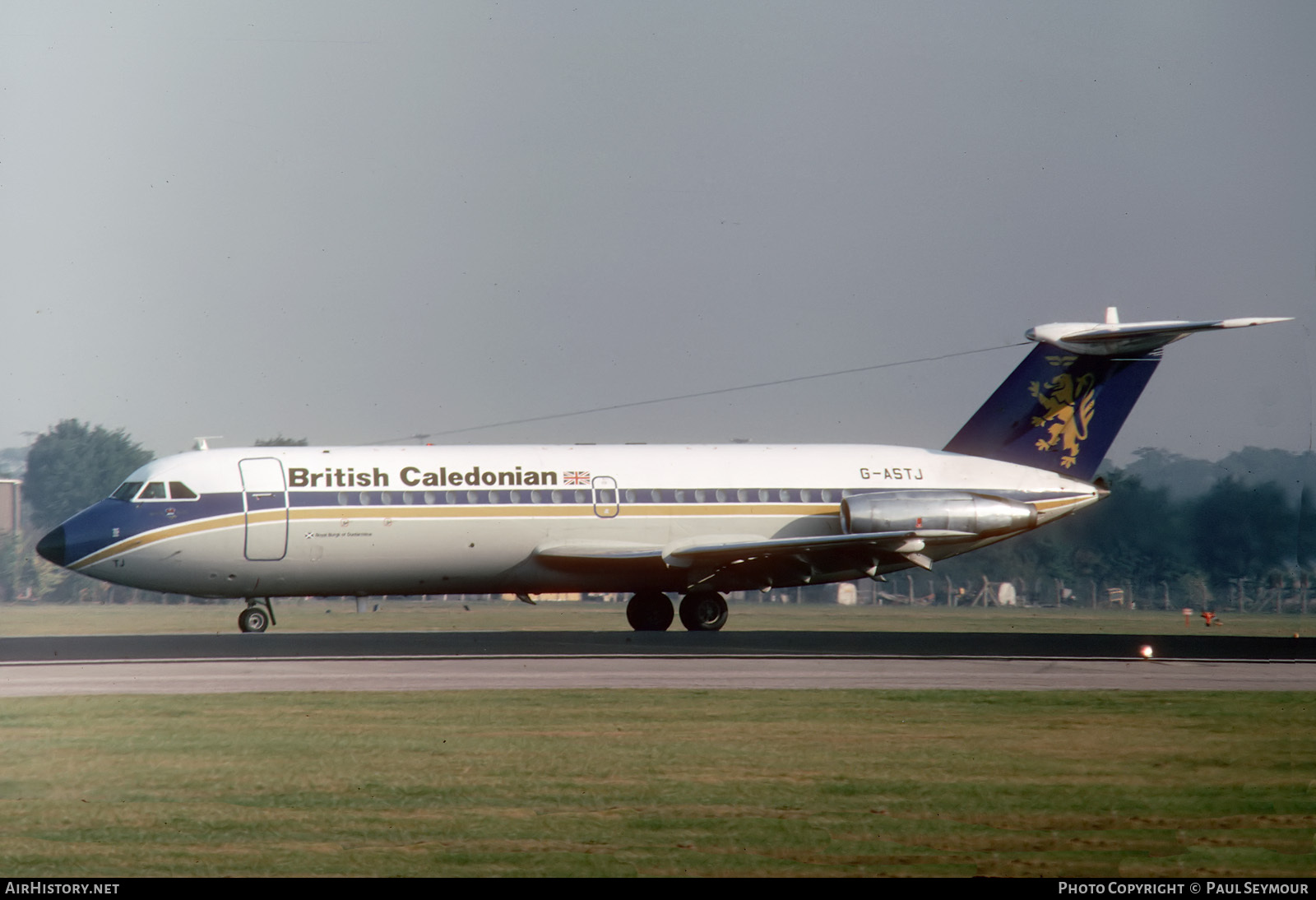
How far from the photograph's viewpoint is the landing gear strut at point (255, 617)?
104 feet

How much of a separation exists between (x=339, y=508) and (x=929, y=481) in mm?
13197

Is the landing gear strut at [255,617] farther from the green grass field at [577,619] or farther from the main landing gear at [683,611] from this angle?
the main landing gear at [683,611]

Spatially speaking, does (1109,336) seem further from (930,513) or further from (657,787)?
(657,787)

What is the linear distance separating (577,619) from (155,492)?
37.2 ft

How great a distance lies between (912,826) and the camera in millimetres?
10531

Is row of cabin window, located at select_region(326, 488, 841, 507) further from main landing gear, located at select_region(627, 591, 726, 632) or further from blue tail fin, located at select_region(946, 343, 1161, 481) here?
blue tail fin, located at select_region(946, 343, 1161, 481)

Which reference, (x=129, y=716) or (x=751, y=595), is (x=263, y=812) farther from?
(x=751, y=595)

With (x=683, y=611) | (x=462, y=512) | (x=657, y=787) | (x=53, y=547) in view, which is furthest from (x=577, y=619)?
(x=657, y=787)

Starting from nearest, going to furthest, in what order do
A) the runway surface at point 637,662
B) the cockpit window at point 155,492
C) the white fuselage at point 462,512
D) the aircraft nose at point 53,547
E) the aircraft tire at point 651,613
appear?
the runway surface at point 637,662
the aircraft nose at point 53,547
the white fuselage at point 462,512
the cockpit window at point 155,492
the aircraft tire at point 651,613

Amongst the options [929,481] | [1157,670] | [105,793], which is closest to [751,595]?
[929,481]

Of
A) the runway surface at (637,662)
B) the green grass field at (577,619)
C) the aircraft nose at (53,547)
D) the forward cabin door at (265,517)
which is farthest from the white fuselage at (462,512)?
the green grass field at (577,619)

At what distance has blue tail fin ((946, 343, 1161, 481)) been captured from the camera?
35250 mm

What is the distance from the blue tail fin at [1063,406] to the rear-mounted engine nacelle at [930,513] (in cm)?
244
